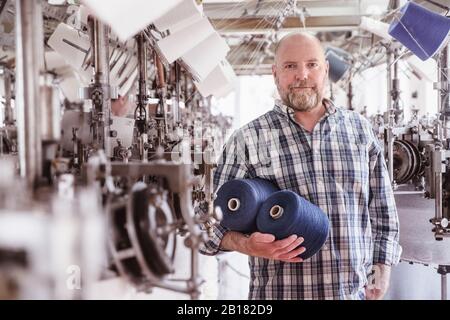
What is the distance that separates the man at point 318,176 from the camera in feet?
5.47

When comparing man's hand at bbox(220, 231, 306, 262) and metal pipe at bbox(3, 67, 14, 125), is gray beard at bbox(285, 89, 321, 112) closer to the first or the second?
man's hand at bbox(220, 231, 306, 262)

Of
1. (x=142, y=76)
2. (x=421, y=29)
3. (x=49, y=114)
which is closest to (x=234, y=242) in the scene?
(x=142, y=76)

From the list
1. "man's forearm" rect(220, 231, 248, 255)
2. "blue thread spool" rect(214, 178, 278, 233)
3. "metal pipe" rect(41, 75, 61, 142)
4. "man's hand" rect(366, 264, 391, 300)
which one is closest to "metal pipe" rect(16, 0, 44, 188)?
"metal pipe" rect(41, 75, 61, 142)

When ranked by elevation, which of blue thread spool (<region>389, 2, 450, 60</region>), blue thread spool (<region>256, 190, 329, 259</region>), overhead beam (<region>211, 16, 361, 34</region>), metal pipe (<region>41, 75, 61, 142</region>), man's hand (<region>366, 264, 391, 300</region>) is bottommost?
man's hand (<region>366, 264, 391, 300</region>)

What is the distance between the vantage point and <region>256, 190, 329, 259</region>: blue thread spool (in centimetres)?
131

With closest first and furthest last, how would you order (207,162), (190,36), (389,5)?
1. (190,36)
2. (207,162)
3. (389,5)

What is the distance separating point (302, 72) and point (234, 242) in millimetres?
598

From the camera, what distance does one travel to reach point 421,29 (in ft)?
7.07

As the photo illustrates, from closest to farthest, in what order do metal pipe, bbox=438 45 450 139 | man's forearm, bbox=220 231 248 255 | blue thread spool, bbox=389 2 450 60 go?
man's forearm, bbox=220 231 248 255 < blue thread spool, bbox=389 2 450 60 < metal pipe, bbox=438 45 450 139

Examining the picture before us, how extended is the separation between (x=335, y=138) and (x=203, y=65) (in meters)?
0.52

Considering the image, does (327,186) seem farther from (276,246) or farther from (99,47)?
(99,47)

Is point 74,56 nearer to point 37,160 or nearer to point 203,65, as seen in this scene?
point 203,65
